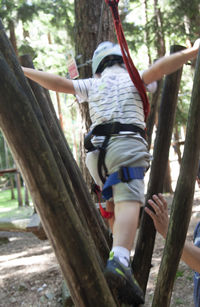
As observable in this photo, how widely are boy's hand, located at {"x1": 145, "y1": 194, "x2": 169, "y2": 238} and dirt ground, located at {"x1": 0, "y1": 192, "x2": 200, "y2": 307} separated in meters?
2.12

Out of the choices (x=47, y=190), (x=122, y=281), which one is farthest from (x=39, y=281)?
(x=47, y=190)

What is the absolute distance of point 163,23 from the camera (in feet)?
29.0

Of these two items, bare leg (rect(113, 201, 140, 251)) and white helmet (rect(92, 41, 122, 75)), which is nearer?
bare leg (rect(113, 201, 140, 251))

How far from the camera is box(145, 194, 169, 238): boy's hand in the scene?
1634mm

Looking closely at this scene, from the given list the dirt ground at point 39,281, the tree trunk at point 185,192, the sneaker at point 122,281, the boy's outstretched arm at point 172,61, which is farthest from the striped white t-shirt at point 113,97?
the dirt ground at point 39,281

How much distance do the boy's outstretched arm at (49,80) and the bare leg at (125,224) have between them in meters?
0.77

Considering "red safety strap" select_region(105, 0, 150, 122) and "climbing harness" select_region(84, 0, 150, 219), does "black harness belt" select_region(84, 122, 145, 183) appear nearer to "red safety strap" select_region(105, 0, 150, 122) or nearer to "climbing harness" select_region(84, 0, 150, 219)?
"climbing harness" select_region(84, 0, 150, 219)

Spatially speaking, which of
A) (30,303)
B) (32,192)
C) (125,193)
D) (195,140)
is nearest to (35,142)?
(32,192)

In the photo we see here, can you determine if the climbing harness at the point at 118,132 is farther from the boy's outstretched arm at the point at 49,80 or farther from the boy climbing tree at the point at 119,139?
the boy's outstretched arm at the point at 49,80

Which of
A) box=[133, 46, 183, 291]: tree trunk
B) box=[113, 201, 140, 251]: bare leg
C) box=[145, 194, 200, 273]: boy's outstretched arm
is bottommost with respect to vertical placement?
box=[145, 194, 200, 273]: boy's outstretched arm

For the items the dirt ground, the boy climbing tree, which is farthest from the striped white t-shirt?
the dirt ground

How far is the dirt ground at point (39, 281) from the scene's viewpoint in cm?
377

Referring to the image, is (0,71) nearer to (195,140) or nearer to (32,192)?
(32,192)

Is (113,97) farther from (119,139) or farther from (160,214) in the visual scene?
(160,214)
